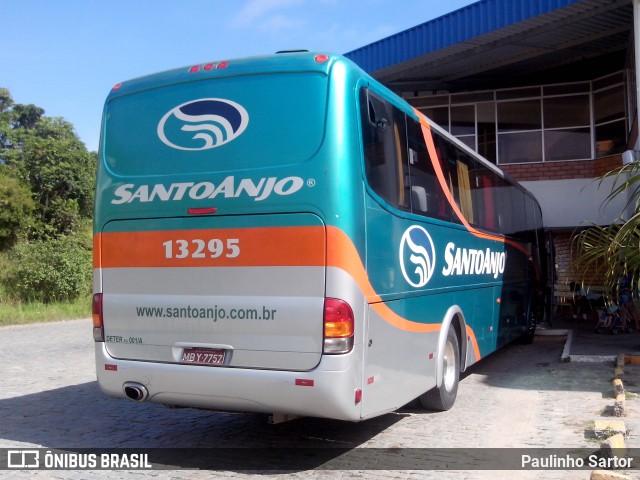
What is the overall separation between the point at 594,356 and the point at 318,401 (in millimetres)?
7358

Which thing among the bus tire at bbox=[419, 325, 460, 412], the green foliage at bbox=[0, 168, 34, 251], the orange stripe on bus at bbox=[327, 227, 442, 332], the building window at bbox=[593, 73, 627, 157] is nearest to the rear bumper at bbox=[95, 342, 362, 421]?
the orange stripe on bus at bbox=[327, 227, 442, 332]

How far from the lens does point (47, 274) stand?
896 inches

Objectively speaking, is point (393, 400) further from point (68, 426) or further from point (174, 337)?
point (68, 426)

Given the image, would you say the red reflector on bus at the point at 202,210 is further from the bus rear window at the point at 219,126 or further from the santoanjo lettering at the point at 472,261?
the santoanjo lettering at the point at 472,261

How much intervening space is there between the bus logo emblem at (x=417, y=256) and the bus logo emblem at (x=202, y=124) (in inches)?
73.3

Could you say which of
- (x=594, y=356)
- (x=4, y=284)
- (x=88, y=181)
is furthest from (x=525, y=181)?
(x=88, y=181)

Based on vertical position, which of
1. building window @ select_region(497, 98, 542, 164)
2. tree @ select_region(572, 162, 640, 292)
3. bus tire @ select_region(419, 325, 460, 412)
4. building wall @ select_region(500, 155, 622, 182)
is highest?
building window @ select_region(497, 98, 542, 164)

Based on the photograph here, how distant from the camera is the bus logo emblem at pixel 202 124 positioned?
5.83 m

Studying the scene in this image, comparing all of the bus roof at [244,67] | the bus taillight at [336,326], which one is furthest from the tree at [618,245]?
the bus taillight at [336,326]

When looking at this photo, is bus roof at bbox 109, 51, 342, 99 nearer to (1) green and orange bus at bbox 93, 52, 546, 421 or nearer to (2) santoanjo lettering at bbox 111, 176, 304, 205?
(1) green and orange bus at bbox 93, 52, 546, 421

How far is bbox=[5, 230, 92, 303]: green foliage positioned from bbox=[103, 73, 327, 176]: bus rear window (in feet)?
58.6

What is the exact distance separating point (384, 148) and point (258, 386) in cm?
238

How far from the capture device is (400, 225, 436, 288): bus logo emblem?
6316mm

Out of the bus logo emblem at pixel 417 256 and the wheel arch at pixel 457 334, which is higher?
the bus logo emblem at pixel 417 256
